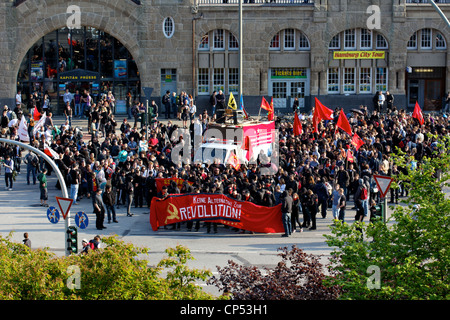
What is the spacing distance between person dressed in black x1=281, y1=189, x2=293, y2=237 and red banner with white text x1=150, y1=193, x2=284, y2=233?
0.98ft

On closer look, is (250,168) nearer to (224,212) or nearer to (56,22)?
(224,212)

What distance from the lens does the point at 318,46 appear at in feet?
152

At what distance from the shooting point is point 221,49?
46.6 m

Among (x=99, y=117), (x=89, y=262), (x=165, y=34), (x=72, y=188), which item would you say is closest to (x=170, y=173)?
(x=72, y=188)

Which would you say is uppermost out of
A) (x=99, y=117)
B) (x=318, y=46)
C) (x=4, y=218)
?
(x=318, y=46)

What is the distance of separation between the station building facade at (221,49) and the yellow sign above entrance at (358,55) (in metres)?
0.06

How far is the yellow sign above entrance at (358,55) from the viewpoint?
4666 centimetres

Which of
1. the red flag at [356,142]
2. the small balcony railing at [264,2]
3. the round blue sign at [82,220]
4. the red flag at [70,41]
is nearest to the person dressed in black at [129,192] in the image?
the round blue sign at [82,220]

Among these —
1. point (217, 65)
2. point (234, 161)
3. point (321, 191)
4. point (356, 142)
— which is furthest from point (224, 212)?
point (217, 65)

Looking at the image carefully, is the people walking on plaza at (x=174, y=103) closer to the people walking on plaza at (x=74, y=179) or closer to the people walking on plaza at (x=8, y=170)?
the people walking on plaza at (x=8, y=170)

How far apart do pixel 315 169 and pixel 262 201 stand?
3953 millimetres

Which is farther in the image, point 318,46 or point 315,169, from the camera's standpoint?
point 318,46

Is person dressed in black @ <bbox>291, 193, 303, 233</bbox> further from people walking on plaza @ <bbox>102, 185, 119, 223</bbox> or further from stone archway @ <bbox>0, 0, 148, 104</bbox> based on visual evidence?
stone archway @ <bbox>0, 0, 148, 104</bbox>
